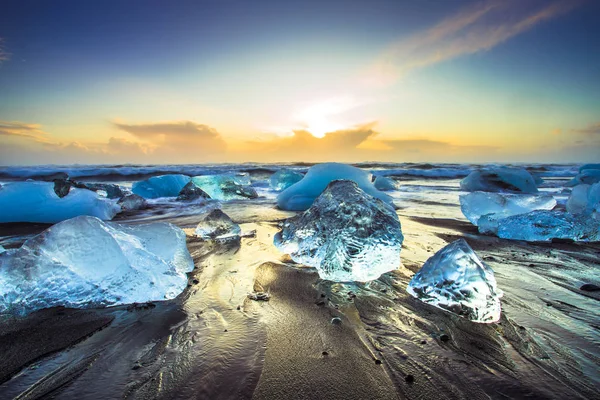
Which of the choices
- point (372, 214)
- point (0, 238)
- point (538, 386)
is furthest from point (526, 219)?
point (0, 238)

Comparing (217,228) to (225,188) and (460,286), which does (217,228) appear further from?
(225,188)

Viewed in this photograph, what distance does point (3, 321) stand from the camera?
1.36 meters

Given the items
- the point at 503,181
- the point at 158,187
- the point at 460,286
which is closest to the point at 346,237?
the point at 460,286

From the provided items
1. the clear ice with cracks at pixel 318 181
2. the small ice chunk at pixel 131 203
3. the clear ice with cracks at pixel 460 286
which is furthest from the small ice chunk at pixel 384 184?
the clear ice with cracks at pixel 460 286

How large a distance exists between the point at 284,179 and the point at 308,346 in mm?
8597

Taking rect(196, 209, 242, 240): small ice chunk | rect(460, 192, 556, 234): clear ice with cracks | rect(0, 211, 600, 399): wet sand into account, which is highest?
rect(460, 192, 556, 234): clear ice with cracks

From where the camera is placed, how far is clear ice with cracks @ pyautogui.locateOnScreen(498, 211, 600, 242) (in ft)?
9.87

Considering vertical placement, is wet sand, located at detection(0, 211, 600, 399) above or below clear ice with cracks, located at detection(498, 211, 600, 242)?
below

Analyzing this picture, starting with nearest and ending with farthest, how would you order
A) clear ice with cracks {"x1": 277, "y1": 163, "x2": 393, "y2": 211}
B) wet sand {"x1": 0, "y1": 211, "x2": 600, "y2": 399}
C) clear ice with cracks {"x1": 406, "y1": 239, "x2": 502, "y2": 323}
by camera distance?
wet sand {"x1": 0, "y1": 211, "x2": 600, "y2": 399}
clear ice with cracks {"x1": 406, "y1": 239, "x2": 502, "y2": 323}
clear ice with cracks {"x1": 277, "y1": 163, "x2": 393, "y2": 211}

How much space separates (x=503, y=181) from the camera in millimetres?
8992

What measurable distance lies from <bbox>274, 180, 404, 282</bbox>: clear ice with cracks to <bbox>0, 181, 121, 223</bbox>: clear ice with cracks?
3547mm

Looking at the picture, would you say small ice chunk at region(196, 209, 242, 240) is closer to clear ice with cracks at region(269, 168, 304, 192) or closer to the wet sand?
Answer: the wet sand

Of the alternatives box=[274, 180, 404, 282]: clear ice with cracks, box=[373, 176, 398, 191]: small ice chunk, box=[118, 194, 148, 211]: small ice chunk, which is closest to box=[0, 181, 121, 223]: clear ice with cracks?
box=[118, 194, 148, 211]: small ice chunk

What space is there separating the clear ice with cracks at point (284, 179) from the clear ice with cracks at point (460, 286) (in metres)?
7.90
